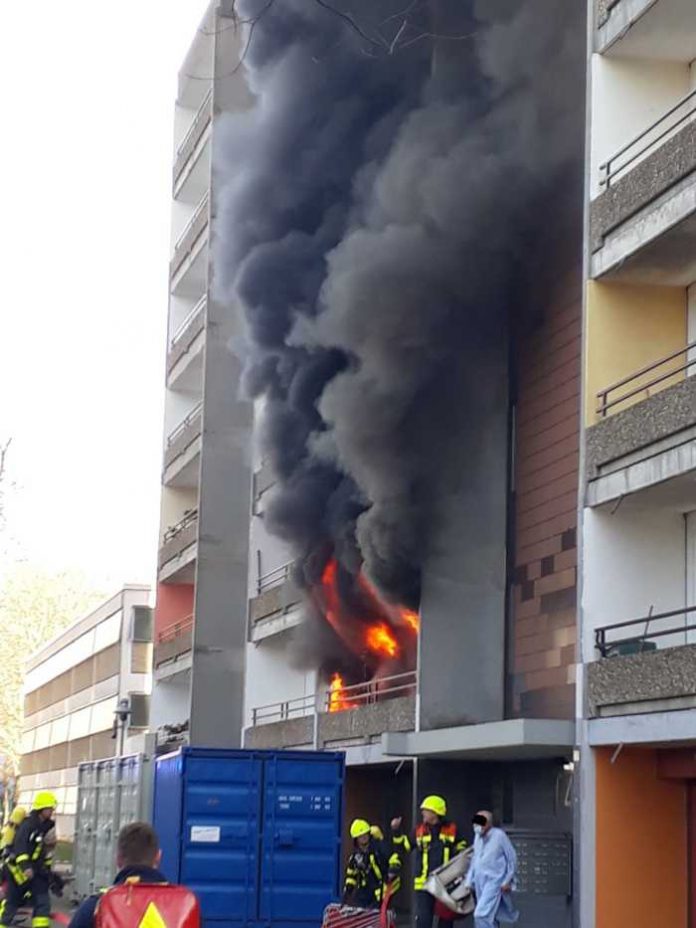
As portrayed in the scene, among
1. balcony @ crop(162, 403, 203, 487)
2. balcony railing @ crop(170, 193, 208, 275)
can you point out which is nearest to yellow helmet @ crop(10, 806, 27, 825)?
balcony @ crop(162, 403, 203, 487)

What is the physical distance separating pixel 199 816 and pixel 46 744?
55.5 metres

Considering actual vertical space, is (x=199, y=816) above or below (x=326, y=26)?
below

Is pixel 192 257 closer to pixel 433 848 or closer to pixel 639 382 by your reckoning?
pixel 639 382

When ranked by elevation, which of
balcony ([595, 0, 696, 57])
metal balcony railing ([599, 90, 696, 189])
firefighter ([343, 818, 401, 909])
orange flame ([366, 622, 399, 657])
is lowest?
firefighter ([343, 818, 401, 909])

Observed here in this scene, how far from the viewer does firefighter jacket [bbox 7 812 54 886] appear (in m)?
13.6

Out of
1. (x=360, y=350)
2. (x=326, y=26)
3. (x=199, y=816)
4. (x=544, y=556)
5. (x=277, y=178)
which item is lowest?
Result: (x=199, y=816)

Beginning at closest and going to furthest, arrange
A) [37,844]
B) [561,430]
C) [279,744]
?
[37,844] → [561,430] → [279,744]

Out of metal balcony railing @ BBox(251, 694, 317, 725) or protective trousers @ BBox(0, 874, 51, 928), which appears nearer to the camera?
protective trousers @ BBox(0, 874, 51, 928)

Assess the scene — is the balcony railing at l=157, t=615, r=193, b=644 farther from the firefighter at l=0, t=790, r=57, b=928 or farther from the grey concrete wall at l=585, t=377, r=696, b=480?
the firefighter at l=0, t=790, r=57, b=928

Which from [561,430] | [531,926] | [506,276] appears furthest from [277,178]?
[531,926]

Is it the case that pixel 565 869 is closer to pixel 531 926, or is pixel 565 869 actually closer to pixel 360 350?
pixel 531 926

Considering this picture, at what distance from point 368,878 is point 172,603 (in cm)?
2481

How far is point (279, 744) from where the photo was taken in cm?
2908

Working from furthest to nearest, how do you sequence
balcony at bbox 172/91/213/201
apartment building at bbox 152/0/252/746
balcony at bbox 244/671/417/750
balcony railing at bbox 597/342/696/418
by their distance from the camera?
balcony at bbox 172/91/213/201, apartment building at bbox 152/0/252/746, balcony at bbox 244/671/417/750, balcony railing at bbox 597/342/696/418
